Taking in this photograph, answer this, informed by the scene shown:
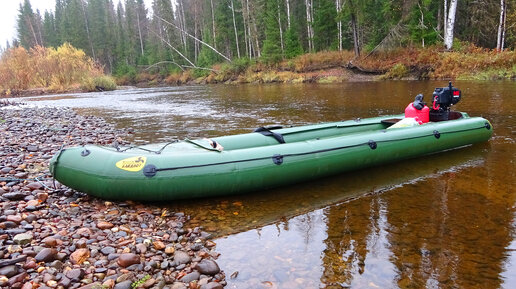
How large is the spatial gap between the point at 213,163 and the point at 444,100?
4684 millimetres

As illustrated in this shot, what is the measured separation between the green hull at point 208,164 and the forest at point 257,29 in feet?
54.3

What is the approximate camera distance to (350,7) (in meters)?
22.1

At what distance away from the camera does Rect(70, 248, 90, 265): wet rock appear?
2.82 metres

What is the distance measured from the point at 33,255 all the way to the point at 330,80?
20600 mm

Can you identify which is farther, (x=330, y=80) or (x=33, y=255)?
(x=330, y=80)

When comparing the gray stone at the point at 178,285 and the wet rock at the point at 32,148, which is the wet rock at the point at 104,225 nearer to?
the gray stone at the point at 178,285

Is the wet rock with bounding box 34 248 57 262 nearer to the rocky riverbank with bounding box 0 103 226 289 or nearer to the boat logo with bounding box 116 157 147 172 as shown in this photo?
the rocky riverbank with bounding box 0 103 226 289

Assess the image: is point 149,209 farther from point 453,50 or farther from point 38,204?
point 453,50

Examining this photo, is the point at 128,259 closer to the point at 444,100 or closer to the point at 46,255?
the point at 46,255

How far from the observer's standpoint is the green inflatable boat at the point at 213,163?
12.7 ft

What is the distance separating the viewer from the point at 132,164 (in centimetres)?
389

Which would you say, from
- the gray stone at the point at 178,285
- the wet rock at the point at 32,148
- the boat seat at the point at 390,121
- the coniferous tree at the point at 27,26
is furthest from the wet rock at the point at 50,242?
the coniferous tree at the point at 27,26

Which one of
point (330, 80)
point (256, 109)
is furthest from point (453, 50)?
point (256, 109)

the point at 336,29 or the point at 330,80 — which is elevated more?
the point at 336,29
